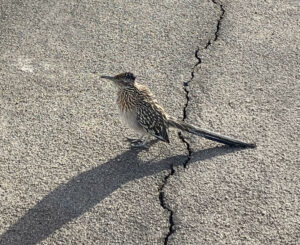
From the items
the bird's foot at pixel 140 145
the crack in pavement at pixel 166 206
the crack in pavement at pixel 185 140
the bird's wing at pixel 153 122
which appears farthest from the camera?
the bird's foot at pixel 140 145

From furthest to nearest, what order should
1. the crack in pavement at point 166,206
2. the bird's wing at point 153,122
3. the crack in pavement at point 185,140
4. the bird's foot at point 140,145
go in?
the bird's foot at point 140,145
the bird's wing at point 153,122
the crack in pavement at point 185,140
the crack in pavement at point 166,206

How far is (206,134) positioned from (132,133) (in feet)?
2.71

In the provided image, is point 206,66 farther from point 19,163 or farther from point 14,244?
point 14,244

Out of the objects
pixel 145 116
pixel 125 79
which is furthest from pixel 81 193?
pixel 125 79

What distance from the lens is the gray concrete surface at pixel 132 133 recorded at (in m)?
5.88

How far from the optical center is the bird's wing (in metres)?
6.57

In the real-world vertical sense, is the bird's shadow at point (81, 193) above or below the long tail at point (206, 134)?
A: below

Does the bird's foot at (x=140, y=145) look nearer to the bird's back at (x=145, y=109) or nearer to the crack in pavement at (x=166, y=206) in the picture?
the bird's back at (x=145, y=109)

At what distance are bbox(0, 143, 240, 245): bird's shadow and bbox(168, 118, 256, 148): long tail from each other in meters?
0.08

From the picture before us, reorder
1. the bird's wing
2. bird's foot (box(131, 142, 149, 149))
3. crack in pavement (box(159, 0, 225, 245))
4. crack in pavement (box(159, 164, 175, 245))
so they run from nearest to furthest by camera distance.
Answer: crack in pavement (box(159, 164, 175, 245)) < crack in pavement (box(159, 0, 225, 245)) < the bird's wing < bird's foot (box(131, 142, 149, 149))

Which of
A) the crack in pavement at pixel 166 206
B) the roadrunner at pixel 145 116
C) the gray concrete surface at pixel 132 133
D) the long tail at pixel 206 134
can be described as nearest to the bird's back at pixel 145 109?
the roadrunner at pixel 145 116

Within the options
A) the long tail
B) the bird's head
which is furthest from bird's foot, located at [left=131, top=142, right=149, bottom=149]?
the bird's head

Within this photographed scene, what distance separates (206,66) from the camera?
313 inches

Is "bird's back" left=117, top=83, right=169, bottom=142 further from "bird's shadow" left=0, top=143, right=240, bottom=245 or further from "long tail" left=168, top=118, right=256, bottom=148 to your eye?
"bird's shadow" left=0, top=143, right=240, bottom=245
